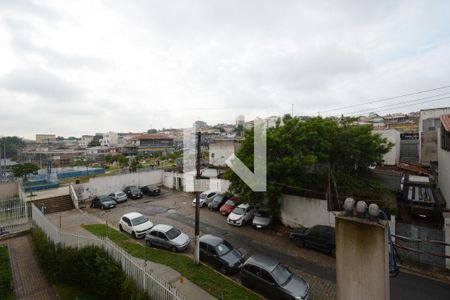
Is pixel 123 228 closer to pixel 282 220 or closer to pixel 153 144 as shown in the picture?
pixel 282 220

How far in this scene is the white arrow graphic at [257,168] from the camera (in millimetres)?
13617

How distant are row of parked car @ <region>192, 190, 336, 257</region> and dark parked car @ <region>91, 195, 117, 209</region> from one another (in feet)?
26.0

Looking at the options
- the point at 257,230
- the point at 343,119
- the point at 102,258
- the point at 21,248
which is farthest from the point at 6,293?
the point at 343,119

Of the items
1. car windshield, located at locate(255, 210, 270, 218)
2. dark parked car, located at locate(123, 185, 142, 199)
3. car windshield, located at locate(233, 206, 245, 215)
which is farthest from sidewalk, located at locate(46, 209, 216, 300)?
car windshield, located at locate(255, 210, 270, 218)

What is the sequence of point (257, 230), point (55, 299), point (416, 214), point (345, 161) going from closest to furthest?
point (55, 299) → point (416, 214) → point (257, 230) → point (345, 161)

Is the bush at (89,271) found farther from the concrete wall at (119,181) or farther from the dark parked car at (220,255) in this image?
the concrete wall at (119,181)

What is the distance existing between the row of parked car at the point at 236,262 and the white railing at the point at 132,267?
2.51 meters

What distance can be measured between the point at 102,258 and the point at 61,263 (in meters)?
2.66

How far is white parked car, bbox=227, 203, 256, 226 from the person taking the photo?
15.0 metres

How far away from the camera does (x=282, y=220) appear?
50.2 ft

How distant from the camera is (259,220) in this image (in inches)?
572

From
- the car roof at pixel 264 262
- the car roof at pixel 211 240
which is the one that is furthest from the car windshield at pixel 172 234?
the car roof at pixel 264 262

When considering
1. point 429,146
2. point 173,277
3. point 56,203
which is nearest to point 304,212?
point 173,277

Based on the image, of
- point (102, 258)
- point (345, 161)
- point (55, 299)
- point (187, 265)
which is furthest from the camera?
point (345, 161)
